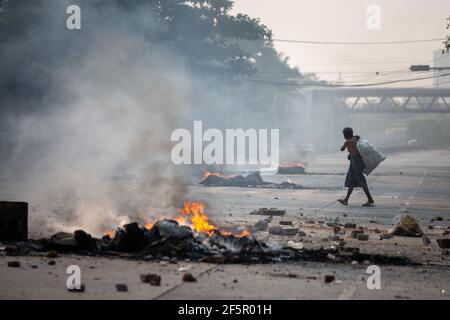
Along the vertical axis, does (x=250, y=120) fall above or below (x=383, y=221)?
above

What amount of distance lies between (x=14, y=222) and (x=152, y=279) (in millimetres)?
3231

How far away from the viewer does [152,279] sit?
6793 millimetres

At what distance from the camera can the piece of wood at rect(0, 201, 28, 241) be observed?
925 centimetres

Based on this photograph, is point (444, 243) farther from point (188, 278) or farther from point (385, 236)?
point (188, 278)

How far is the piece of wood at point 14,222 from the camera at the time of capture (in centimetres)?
925

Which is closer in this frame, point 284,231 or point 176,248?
point 176,248

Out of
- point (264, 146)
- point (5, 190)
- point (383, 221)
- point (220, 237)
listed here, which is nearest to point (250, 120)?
point (264, 146)

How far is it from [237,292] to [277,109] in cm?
6952

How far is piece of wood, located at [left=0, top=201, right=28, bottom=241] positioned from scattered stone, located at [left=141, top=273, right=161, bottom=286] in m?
2.97

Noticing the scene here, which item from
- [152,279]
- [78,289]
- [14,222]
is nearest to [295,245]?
[152,279]

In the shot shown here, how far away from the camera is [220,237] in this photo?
879 centimetres

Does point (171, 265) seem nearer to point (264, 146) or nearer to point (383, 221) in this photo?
point (383, 221)

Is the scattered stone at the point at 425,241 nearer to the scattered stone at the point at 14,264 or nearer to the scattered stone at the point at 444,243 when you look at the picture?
the scattered stone at the point at 444,243

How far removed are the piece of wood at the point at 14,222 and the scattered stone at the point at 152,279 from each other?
117 inches
